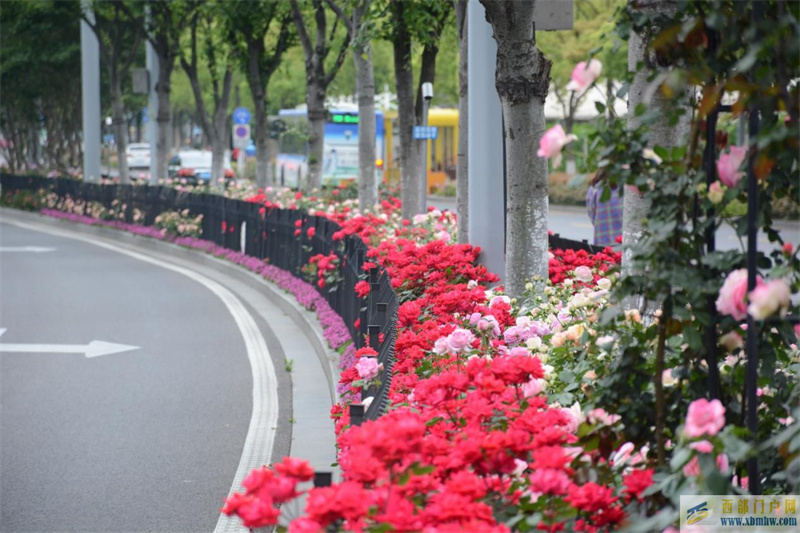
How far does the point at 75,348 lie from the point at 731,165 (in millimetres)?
10288

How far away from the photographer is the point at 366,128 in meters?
18.5

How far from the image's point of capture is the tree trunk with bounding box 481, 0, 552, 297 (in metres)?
8.37

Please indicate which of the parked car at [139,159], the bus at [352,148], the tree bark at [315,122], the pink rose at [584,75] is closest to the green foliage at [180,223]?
the tree bark at [315,122]

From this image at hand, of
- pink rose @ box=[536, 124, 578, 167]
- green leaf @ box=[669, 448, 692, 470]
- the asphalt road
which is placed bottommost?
the asphalt road

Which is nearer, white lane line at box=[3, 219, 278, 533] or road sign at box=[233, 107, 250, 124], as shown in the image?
white lane line at box=[3, 219, 278, 533]

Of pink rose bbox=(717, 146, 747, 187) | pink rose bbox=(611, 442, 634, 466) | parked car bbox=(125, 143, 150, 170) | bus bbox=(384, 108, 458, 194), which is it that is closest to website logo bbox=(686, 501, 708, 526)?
pink rose bbox=(611, 442, 634, 466)

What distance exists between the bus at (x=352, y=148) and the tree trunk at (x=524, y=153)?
29540 mm

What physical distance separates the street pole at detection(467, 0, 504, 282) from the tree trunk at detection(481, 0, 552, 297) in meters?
1.91

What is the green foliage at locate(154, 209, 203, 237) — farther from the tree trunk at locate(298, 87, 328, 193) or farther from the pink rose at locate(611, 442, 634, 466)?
the pink rose at locate(611, 442, 634, 466)

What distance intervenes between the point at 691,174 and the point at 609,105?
328 mm

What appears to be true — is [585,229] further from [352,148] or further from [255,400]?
[255,400]

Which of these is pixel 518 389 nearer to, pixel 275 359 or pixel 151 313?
pixel 275 359

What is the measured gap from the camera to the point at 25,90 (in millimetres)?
39625

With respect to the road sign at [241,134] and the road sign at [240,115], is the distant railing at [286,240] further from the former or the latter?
the road sign at [240,115]
